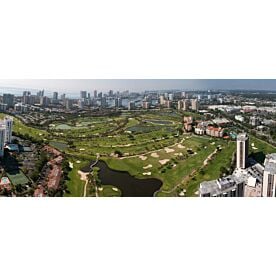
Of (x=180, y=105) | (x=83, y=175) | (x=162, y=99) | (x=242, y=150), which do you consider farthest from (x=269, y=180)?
(x=83, y=175)

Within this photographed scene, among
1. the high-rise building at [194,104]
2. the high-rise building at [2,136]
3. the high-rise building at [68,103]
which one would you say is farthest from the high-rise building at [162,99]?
the high-rise building at [2,136]

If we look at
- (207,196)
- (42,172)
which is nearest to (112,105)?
(42,172)

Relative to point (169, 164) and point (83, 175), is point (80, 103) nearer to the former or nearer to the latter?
point (83, 175)

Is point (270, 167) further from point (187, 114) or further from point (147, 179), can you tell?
point (147, 179)

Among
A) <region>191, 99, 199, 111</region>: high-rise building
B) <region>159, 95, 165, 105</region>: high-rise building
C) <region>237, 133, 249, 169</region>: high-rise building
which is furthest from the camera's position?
<region>191, 99, 199, 111</region>: high-rise building

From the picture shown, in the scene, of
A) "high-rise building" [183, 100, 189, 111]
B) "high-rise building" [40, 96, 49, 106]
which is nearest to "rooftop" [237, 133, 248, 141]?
"high-rise building" [183, 100, 189, 111]

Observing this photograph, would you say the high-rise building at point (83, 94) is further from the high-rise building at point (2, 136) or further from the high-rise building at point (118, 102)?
the high-rise building at point (2, 136)

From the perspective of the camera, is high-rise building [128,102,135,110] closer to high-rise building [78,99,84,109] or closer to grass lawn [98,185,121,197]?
high-rise building [78,99,84,109]
